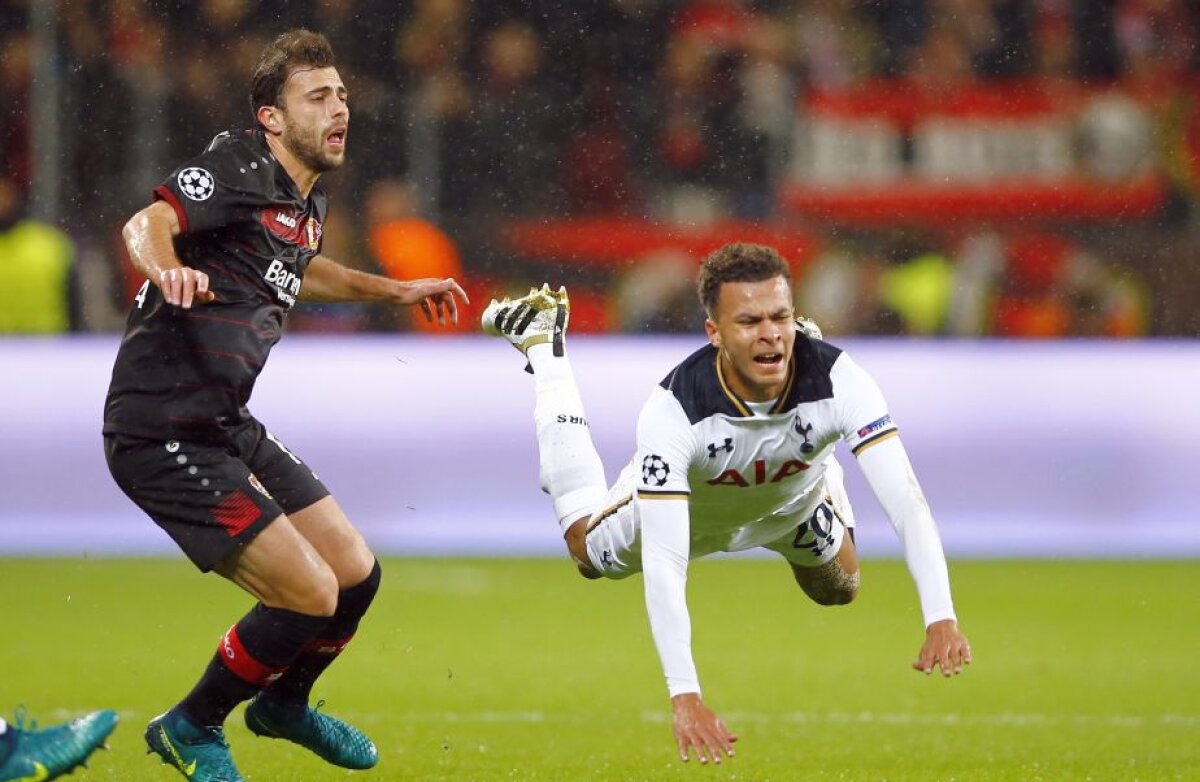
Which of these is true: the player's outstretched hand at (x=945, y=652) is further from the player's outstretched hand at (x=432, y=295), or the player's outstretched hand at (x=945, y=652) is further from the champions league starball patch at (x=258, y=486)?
the player's outstretched hand at (x=432, y=295)

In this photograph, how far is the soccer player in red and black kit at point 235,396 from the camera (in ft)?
19.5

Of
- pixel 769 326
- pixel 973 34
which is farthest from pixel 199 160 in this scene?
pixel 973 34

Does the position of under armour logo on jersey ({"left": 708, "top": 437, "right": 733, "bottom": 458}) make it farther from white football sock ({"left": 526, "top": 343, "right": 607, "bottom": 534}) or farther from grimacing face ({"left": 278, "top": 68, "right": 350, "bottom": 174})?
grimacing face ({"left": 278, "top": 68, "right": 350, "bottom": 174})

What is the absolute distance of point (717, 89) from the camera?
1371 centimetres

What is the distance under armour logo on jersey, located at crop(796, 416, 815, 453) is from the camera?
6.34 metres

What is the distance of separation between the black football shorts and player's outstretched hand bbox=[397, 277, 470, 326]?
108 centimetres

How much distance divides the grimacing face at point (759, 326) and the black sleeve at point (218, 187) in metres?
1.54

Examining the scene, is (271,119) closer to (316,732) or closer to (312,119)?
(312,119)

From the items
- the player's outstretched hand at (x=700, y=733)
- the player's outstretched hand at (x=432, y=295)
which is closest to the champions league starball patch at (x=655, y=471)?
the player's outstretched hand at (x=700, y=733)

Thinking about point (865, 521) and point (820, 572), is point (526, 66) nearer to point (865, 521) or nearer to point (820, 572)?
point (865, 521)

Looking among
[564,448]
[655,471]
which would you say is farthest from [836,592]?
[655,471]

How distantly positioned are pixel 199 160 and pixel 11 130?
24.3ft

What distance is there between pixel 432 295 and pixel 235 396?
1.14m

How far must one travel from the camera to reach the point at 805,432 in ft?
20.9
